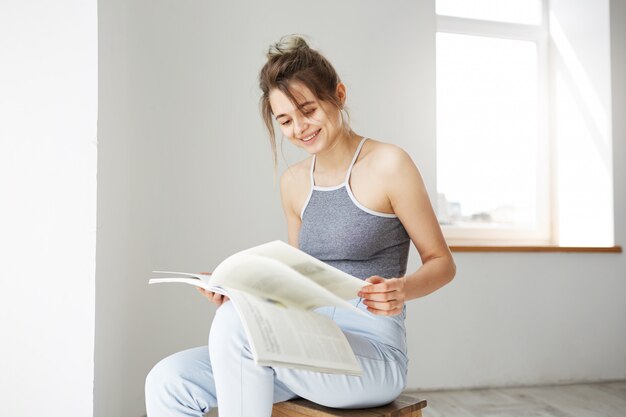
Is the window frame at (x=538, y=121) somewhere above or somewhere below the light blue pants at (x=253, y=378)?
above

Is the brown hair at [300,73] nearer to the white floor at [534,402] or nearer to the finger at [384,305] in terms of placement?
the finger at [384,305]

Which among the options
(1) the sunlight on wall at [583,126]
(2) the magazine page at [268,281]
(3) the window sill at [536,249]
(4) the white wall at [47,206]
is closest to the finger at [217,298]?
(2) the magazine page at [268,281]

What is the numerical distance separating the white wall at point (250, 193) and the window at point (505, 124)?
30 cm

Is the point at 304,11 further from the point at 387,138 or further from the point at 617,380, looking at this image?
the point at 617,380

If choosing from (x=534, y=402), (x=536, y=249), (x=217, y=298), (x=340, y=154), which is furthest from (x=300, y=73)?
(x=536, y=249)

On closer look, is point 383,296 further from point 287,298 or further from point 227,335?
point 227,335

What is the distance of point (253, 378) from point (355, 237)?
0.40 m

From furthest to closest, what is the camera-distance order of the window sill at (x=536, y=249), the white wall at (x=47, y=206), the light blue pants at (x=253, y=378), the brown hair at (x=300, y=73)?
the window sill at (x=536, y=249) → the white wall at (x=47, y=206) → the brown hair at (x=300, y=73) → the light blue pants at (x=253, y=378)

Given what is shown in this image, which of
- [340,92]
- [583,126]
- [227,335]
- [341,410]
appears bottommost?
[341,410]

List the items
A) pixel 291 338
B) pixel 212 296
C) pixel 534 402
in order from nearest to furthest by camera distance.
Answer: pixel 291 338, pixel 212 296, pixel 534 402

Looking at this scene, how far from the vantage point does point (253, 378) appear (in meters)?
0.97

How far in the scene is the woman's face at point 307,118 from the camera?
132 cm

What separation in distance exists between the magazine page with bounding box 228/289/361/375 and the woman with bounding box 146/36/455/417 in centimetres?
8

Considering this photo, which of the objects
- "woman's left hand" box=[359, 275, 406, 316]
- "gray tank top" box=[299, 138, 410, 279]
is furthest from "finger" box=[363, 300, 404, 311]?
"gray tank top" box=[299, 138, 410, 279]
